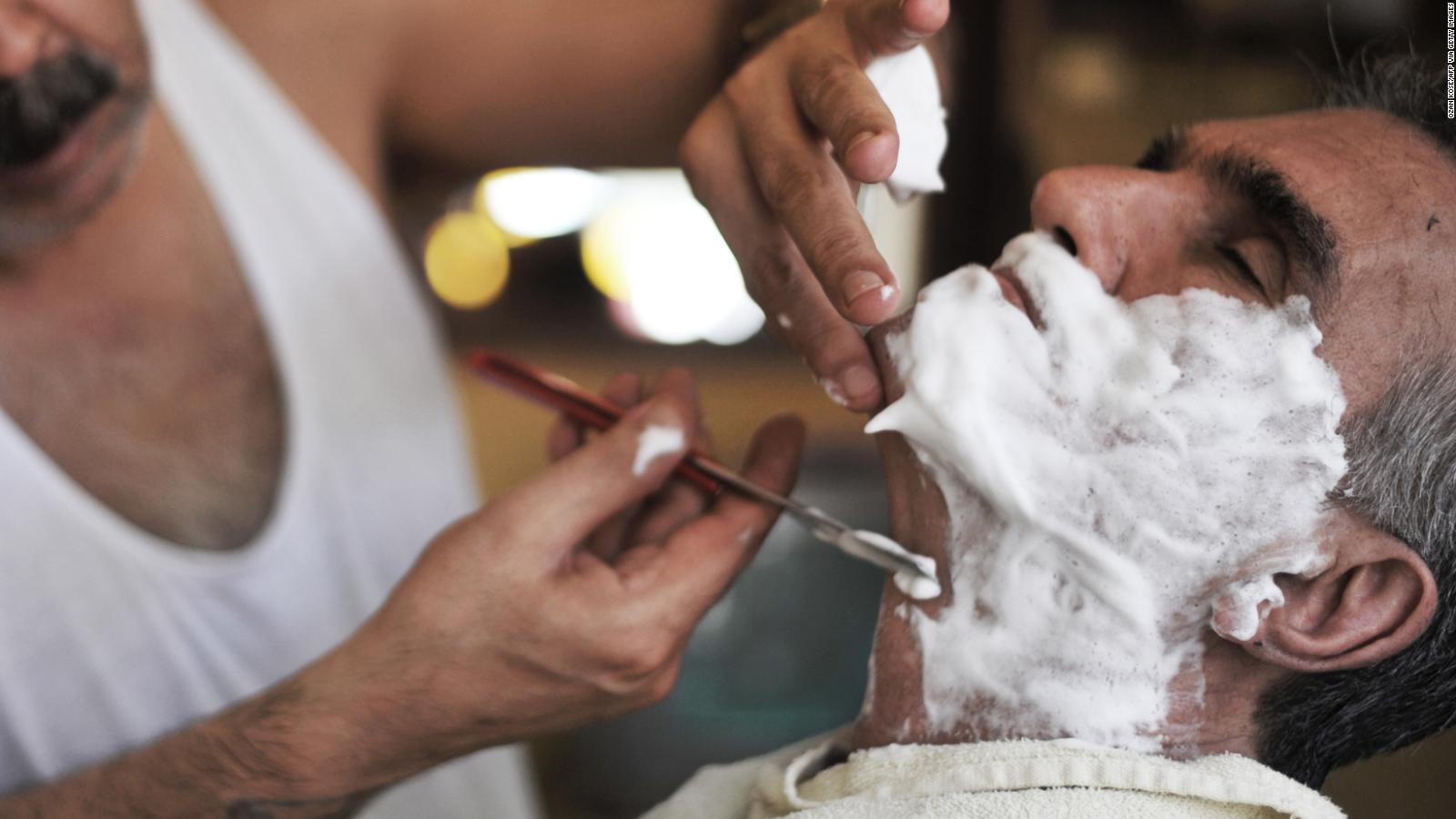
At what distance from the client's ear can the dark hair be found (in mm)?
19

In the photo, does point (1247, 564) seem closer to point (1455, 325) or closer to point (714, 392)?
point (1455, 325)

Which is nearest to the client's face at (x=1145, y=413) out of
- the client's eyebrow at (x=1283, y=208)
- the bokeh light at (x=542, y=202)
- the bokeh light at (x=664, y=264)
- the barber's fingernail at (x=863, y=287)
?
the client's eyebrow at (x=1283, y=208)

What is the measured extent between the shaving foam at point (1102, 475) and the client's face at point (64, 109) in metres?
0.84

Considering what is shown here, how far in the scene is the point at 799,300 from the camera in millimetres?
907

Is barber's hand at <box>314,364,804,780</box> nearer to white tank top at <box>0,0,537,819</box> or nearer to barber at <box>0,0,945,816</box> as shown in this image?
barber at <box>0,0,945,816</box>

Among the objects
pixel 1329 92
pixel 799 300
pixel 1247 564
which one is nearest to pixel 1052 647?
pixel 1247 564

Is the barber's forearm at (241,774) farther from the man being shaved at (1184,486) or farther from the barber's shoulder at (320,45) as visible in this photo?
the barber's shoulder at (320,45)

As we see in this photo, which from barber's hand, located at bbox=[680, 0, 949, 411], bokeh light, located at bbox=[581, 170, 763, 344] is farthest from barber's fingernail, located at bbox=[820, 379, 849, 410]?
bokeh light, located at bbox=[581, 170, 763, 344]

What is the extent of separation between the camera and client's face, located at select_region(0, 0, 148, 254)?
103cm

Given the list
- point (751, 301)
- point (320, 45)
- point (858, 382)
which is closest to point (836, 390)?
point (858, 382)

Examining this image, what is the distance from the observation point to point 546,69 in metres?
1.46

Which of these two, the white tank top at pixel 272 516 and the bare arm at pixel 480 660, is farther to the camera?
the white tank top at pixel 272 516

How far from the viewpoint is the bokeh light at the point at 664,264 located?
10.1 feet

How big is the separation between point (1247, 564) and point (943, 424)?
0.25m
